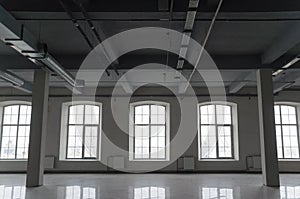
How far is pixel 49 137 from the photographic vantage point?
1131 cm

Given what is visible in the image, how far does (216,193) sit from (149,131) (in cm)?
597

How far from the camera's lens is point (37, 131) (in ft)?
24.5

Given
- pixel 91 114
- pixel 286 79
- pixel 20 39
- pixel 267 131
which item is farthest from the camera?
pixel 91 114

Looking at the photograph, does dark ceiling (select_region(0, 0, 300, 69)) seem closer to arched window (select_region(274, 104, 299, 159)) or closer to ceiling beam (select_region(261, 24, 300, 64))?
ceiling beam (select_region(261, 24, 300, 64))

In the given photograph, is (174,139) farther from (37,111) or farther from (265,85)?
(37,111)

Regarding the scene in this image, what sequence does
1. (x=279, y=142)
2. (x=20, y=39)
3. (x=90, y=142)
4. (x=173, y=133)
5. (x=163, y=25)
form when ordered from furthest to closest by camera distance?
1. (x=279, y=142)
2. (x=90, y=142)
3. (x=173, y=133)
4. (x=163, y=25)
5. (x=20, y=39)

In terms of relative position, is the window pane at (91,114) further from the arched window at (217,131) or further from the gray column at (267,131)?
the gray column at (267,131)

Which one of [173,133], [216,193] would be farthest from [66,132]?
[216,193]

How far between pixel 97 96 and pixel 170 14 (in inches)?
304

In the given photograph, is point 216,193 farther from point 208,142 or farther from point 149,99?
point 149,99

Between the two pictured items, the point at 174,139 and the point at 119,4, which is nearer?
the point at 119,4

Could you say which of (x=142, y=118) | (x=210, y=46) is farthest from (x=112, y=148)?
(x=210, y=46)

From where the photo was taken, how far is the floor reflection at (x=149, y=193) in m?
5.65

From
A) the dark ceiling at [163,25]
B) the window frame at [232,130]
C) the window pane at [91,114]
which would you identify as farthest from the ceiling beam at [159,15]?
the window pane at [91,114]
